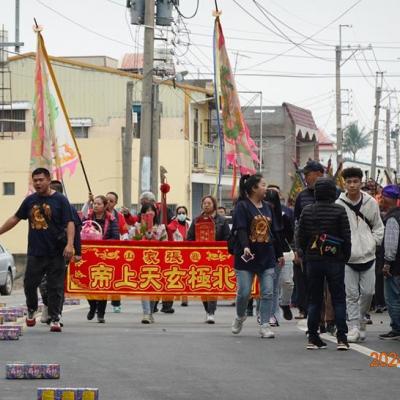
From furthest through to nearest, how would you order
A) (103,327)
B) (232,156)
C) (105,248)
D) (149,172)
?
1. (149,172)
2. (232,156)
3. (105,248)
4. (103,327)

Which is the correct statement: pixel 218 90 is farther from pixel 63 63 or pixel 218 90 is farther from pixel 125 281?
pixel 63 63

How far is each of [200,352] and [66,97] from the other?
1648 inches

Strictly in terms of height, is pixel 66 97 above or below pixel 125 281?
above

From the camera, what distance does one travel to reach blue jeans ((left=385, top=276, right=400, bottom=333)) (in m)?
14.6

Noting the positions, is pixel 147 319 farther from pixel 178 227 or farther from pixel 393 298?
pixel 393 298

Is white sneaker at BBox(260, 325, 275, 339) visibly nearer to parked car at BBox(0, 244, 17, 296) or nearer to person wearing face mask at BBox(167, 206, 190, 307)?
person wearing face mask at BBox(167, 206, 190, 307)

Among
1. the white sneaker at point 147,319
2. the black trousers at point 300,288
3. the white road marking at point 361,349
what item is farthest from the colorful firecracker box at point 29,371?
the black trousers at point 300,288

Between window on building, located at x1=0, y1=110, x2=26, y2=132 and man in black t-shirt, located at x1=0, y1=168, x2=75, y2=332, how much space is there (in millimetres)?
38189

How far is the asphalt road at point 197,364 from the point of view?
387 inches

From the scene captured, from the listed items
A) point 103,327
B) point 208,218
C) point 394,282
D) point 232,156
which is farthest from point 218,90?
point 394,282

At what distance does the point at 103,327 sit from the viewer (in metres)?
16.9

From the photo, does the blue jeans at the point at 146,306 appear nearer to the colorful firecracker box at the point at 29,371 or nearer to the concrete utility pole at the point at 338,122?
the colorful firecracker box at the point at 29,371

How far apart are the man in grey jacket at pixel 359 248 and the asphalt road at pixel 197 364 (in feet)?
1.11

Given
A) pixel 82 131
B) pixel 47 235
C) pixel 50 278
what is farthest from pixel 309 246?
pixel 82 131
